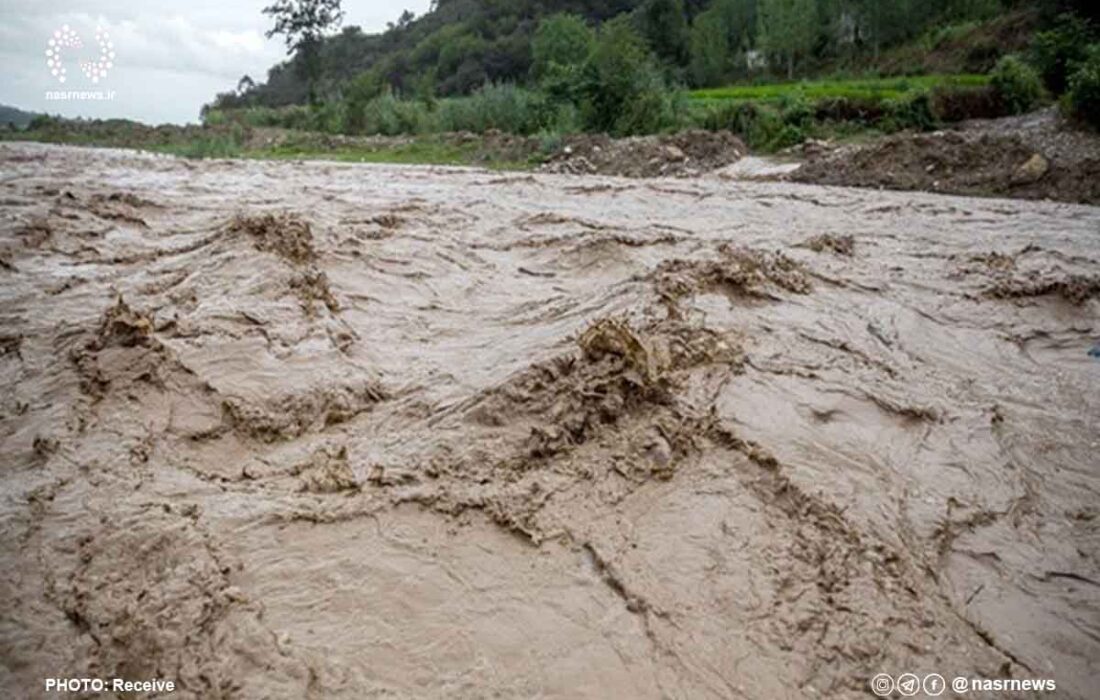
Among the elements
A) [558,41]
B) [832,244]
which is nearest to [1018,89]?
[832,244]

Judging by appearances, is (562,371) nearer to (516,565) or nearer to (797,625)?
(516,565)

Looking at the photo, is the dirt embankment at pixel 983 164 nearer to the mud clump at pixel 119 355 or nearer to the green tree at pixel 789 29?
the mud clump at pixel 119 355

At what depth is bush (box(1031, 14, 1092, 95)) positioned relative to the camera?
13008 mm

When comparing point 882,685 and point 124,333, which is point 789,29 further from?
point 882,685

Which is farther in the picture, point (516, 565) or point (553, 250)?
point (553, 250)

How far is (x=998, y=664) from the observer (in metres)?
1.89

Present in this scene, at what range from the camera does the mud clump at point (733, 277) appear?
4.42 m

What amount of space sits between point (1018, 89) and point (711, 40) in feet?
90.5

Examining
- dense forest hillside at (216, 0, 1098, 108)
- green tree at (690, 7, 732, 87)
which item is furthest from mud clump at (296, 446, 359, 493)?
green tree at (690, 7, 732, 87)

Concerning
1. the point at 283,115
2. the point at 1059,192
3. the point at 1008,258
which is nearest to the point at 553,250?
the point at 1008,258

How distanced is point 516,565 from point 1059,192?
919cm

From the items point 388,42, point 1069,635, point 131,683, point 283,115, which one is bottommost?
point 1069,635

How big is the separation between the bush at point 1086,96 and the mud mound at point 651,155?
4.55 m

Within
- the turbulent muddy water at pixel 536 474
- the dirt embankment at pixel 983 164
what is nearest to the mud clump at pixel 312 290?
the turbulent muddy water at pixel 536 474
